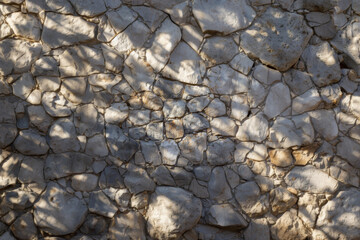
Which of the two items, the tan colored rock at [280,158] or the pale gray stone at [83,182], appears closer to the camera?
the pale gray stone at [83,182]

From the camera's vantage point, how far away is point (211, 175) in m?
3.29

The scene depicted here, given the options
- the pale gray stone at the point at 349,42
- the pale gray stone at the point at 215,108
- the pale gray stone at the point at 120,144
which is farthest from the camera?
the pale gray stone at the point at 349,42

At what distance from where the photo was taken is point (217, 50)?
3340mm

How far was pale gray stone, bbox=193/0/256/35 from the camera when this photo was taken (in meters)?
3.30

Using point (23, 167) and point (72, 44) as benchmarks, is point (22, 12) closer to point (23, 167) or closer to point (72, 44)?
point (72, 44)

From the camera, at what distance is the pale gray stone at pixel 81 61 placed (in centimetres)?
321

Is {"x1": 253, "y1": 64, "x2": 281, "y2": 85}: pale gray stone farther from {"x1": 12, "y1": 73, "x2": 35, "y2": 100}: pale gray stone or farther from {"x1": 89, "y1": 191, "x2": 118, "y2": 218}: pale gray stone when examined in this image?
{"x1": 12, "y1": 73, "x2": 35, "y2": 100}: pale gray stone

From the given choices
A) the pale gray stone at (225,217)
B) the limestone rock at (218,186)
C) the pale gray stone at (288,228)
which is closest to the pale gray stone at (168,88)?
the limestone rock at (218,186)

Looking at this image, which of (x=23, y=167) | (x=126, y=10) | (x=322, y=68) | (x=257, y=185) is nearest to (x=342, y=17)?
(x=322, y=68)

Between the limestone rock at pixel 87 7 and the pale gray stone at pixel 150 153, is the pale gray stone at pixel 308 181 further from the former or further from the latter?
the limestone rock at pixel 87 7

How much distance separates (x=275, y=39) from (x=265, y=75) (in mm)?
299

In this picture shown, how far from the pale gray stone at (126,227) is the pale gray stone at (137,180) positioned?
20 cm

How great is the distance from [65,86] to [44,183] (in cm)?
76

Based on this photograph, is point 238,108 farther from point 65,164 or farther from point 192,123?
point 65,164
